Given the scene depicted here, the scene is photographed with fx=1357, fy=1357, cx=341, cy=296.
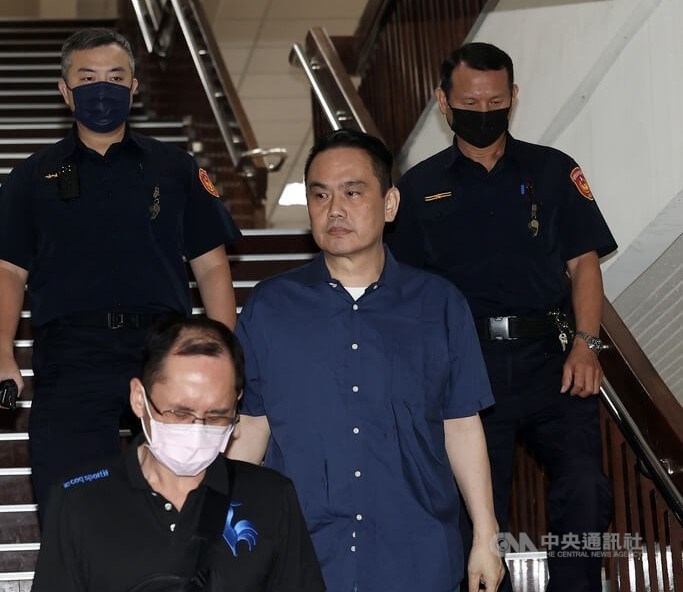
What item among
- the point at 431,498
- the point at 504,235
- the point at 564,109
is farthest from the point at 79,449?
the point at 564,109

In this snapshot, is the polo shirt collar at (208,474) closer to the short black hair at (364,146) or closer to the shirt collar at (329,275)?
the shirt collar at (329,275)

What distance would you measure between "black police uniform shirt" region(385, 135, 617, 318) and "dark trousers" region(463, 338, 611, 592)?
17 cm

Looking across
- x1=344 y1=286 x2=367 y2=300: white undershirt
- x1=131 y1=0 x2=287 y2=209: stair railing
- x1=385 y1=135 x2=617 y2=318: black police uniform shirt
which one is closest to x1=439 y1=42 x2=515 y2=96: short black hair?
x1=385 y1=135 x2=617 y2=318: black police uniform shirt

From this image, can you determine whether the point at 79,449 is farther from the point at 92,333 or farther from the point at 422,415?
the point at 422,415

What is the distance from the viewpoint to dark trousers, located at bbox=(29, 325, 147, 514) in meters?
3.79

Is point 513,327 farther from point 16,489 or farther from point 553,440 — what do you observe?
point 16,489

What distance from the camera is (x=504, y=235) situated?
4309 mm

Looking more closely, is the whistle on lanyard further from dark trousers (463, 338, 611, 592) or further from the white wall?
the white wall

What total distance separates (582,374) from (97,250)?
1.51 m

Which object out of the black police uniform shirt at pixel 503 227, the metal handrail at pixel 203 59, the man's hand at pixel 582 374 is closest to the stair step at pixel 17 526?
the black police uniform shirt at pixel 503 227

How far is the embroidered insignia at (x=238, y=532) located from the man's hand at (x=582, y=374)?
1.55 meters

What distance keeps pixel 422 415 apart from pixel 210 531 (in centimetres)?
78

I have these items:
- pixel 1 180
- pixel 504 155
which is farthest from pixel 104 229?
pixel 1 180

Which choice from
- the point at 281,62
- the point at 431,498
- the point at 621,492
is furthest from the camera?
the point at 281,62
